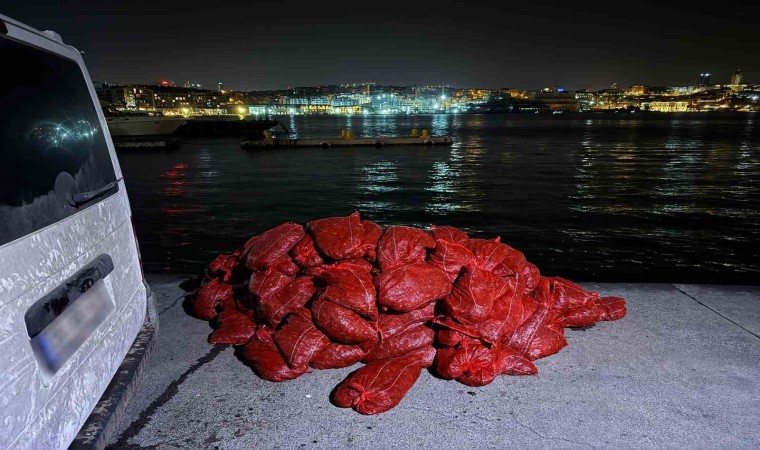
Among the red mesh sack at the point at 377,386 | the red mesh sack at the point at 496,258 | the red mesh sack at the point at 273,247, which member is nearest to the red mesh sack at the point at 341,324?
the red mesh sack at the point at 377,386

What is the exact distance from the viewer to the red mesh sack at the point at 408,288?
3342 millimetres

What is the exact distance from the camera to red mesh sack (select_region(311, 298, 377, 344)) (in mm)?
3291

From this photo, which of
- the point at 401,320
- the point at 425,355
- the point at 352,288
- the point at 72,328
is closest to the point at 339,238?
the point at 352,288

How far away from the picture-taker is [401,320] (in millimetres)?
3457

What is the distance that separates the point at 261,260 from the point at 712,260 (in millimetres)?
11681

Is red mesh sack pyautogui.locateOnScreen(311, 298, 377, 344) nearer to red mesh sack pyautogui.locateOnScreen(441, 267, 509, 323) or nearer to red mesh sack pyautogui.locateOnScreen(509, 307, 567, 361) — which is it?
red mesh sack pyautogui.locateOnScreen(441, 267, 509, 323)

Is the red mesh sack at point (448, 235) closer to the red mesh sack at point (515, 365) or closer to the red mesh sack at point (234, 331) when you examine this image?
the red mesh sack at point (515, 365)

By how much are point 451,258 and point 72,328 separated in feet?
8.61

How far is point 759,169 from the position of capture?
2702cm

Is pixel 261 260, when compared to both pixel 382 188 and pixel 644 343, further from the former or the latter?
pixel 382 188

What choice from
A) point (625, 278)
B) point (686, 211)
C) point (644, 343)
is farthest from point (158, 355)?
point (686, 211)

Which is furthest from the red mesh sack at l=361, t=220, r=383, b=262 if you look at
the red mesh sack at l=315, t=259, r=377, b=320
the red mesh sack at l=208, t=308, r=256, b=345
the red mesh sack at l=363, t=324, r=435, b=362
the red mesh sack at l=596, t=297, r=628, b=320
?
the red mesh sack at l=596, t=297, r=628, b=320

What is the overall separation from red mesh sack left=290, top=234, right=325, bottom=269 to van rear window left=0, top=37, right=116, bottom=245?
1.66 meters

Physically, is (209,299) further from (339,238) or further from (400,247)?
(400,247)
